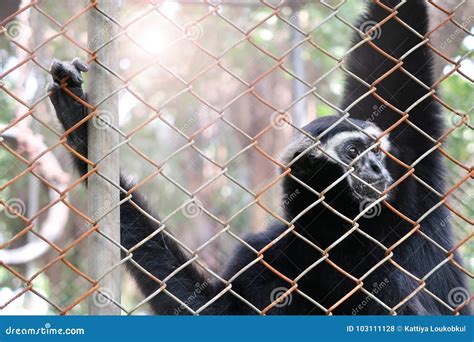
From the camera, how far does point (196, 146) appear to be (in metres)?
7.68

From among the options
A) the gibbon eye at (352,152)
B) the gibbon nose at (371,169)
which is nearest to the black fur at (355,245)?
the gibbon eye at (352,152)

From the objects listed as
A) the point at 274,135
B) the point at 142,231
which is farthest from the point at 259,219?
the point at 142,231

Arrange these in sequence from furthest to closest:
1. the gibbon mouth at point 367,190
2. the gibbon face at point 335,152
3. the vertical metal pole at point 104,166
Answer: the gibbon face at point 335,152, the gibbon mouth at point 367,190, the vertical metal pole at point 104,166

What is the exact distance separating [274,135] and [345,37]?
12.2ft

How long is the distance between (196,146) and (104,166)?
15.7 feet

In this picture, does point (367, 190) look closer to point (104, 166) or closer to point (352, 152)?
point (352, 152)

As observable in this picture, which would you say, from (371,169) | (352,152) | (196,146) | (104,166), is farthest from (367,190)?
(196,146)

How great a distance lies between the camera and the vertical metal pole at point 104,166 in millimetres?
2871

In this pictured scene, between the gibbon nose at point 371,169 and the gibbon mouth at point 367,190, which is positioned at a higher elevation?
the gibbon nose at point 371,169

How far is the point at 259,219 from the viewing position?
11.4 meters

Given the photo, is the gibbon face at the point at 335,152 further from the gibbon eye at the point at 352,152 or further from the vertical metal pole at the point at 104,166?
the vertical metal pole at the point at 104,166
